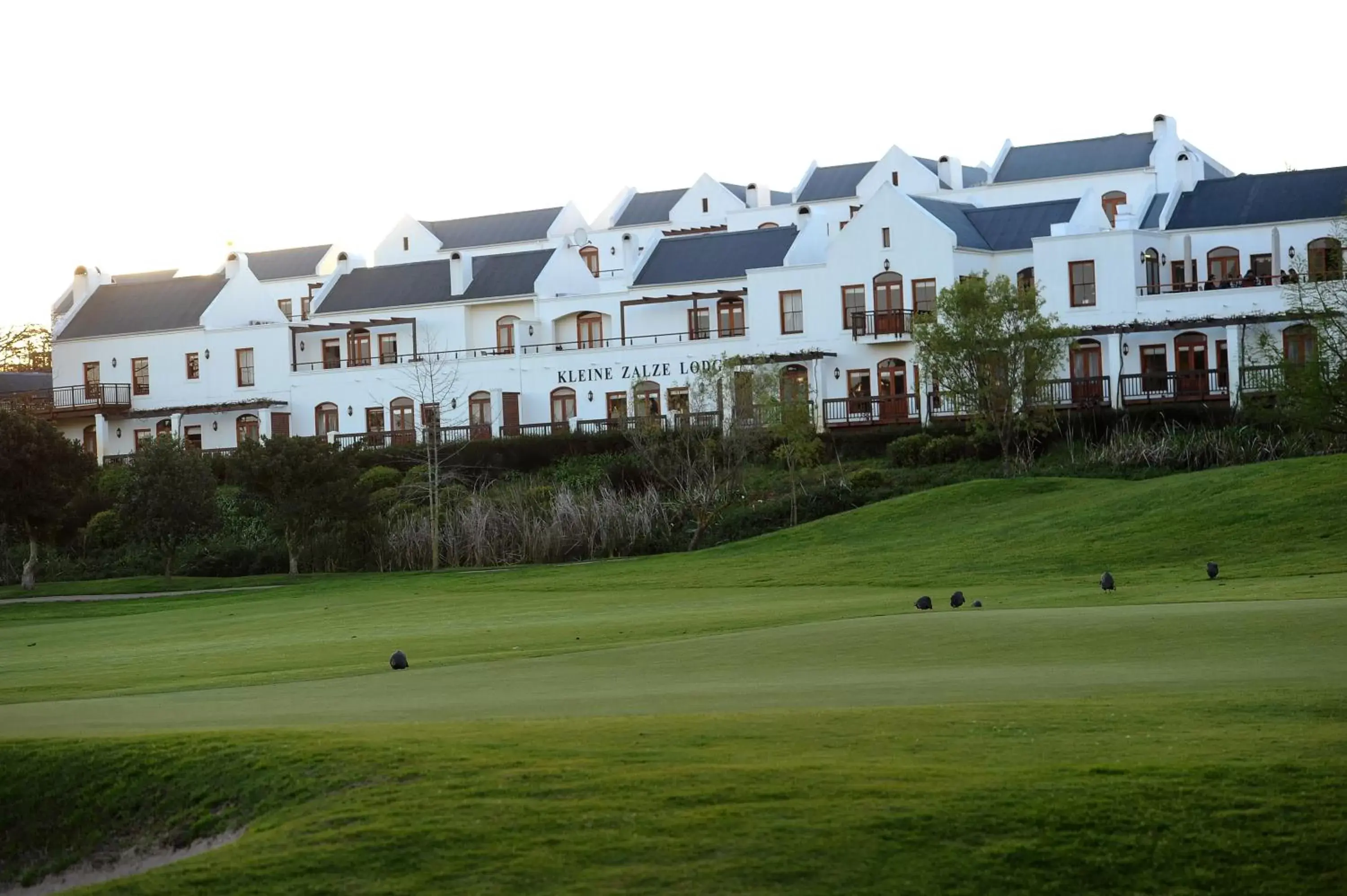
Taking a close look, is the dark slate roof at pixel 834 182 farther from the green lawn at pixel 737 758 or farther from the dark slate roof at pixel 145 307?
the green lawn at pixel 737 758

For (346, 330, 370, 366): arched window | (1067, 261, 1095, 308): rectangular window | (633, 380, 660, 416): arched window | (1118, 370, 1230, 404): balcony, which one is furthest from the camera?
(346, 330, 370, 366): arched window

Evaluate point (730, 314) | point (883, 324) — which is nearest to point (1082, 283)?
point (883, 324)

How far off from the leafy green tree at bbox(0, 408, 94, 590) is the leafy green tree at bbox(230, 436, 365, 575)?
6403 mm

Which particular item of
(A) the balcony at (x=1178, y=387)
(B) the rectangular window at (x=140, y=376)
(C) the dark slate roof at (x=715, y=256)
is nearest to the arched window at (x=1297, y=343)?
(A) the balcony at (x=1178, y=387)

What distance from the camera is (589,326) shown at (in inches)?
3120

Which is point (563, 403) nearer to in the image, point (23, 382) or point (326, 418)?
point (326, 418)

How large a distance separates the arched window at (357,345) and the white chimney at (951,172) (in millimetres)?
31660

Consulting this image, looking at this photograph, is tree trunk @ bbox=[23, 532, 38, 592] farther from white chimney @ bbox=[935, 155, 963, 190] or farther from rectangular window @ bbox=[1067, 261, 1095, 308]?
white chimney @ bbox=[935, 155, 963, 190]

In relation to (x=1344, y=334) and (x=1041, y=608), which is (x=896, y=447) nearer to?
(x=1344, y=334)

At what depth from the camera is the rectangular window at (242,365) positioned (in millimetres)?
81750

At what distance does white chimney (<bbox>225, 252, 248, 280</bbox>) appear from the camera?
85938 millimetres

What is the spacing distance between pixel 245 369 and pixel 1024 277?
3674cm

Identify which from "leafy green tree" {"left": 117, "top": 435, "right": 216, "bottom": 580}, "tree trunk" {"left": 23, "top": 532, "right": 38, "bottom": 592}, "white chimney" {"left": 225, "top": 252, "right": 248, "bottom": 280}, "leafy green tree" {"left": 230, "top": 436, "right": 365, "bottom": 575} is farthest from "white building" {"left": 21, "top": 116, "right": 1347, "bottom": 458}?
"tree trunk" {"left": 23, "top": 532, "right": 38, "bottom": 592}

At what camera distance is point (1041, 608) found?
82.2ft
